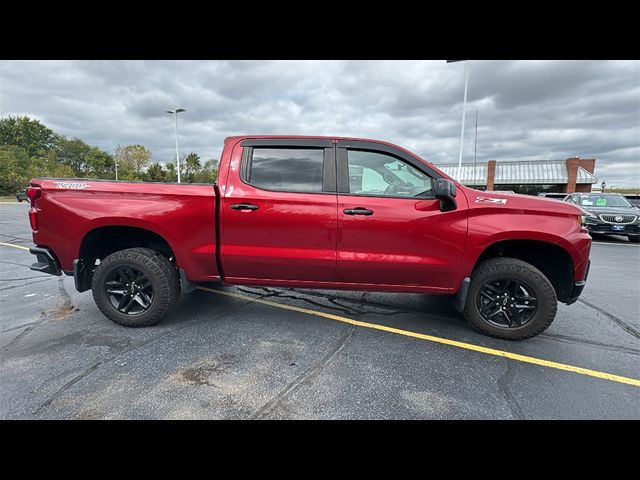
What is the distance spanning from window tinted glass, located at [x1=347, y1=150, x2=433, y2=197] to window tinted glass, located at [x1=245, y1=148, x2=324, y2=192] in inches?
14.3

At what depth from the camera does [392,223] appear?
293cm

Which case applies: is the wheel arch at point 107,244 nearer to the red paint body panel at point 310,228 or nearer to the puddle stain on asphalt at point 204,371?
the red paint body panel at point 310,228

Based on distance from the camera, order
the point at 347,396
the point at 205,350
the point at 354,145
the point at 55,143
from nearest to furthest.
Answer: the point at 347,396, the point at 205,350, the point at 354,145, the point at 55,143

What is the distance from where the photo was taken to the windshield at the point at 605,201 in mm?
11094

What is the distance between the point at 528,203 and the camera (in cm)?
296

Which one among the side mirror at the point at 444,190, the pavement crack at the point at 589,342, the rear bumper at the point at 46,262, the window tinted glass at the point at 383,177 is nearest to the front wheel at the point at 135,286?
the rear bumper at the point at 46,262

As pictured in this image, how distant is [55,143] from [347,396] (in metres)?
97.9

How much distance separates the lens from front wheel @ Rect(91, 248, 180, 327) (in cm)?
318

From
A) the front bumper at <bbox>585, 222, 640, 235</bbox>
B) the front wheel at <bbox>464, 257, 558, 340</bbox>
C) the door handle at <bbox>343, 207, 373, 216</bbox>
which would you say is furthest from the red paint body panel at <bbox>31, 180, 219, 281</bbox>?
the front bumper at <bbox>585, 222, 640, 235</bbox>

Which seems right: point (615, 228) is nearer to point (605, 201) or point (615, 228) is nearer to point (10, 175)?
point (605, 201)

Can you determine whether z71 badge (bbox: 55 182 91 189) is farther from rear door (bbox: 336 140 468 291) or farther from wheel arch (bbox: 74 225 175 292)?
rear door (bbox: 336 140 468 291)

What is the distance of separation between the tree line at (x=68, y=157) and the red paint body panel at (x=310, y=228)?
54.5m
